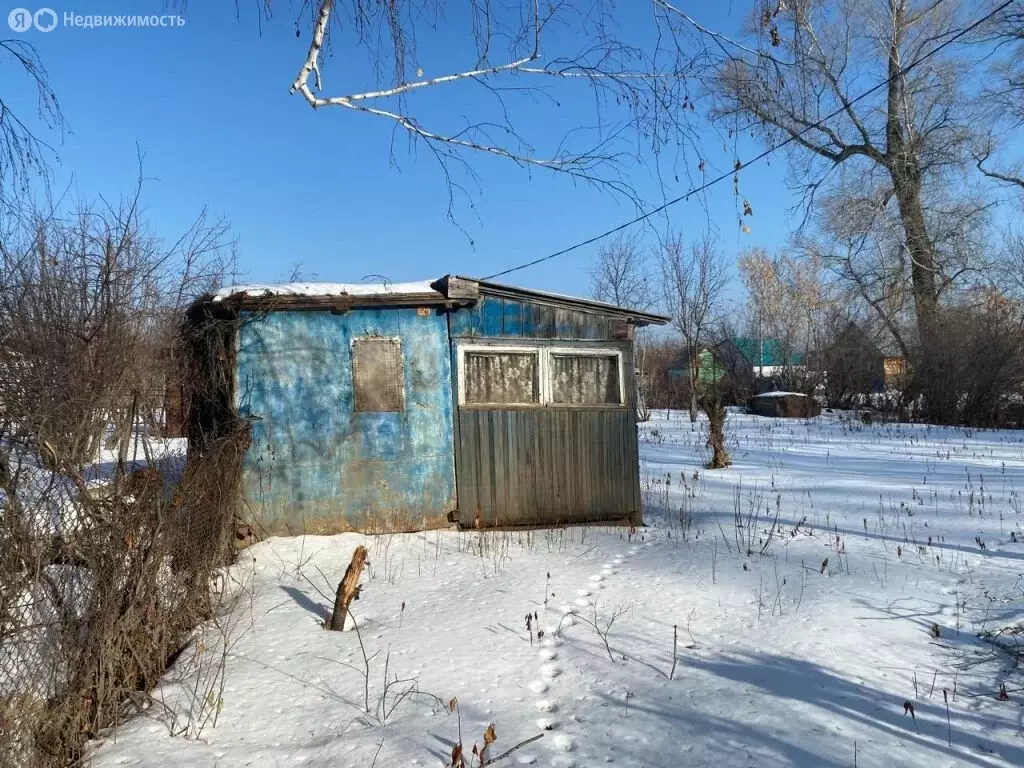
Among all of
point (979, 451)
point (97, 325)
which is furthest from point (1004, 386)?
point (97, 325)

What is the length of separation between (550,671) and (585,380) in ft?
14.8

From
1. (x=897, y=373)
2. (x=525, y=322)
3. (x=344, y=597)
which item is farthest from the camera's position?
(x=897, y=373)

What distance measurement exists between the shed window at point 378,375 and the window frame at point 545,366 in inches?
26.7

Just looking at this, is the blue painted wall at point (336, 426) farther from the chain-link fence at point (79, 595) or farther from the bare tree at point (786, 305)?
the bare tree at point (786, 305)

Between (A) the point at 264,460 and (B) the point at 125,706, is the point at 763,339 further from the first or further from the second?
(B) the point at 125,706

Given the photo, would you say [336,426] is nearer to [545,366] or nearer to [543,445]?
[543,445]

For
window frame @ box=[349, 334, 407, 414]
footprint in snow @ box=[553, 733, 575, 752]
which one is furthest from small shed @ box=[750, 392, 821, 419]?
footprint in snow @ box=[553, 733, 575, 752]

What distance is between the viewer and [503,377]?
802 cm

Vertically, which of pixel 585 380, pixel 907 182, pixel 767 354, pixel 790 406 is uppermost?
pixel 907 182

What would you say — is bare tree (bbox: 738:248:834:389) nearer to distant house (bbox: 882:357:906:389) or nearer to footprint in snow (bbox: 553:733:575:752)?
distant house (bbox: 882:357:906:389)

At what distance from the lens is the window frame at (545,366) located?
7.82 m

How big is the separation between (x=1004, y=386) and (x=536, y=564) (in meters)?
22.1

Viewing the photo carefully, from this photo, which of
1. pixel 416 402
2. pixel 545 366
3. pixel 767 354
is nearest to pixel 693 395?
pixel 545 366

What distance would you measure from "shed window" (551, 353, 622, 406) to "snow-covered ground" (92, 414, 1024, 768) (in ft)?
5.19
